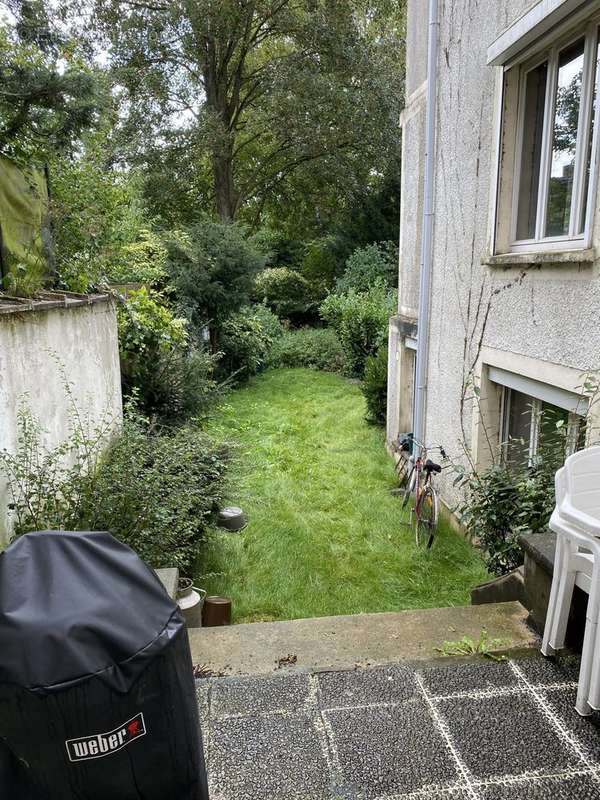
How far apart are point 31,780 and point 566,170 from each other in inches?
178

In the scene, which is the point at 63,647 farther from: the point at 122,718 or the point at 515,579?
the point at 515,579

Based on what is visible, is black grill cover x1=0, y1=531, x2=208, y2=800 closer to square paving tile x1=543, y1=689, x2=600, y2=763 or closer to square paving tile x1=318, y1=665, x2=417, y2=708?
square paving tile x1=318, y1=665, x2=417, y2=708

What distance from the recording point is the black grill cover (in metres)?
1.24

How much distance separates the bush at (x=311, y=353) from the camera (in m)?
16.5

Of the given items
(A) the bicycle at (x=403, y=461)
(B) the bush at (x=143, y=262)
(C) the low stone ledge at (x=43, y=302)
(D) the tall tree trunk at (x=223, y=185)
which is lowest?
(A) the bicycle at (x=403, y=461)

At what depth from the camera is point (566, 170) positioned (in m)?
4.16

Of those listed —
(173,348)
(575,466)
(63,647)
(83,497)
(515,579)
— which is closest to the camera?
(63,647)

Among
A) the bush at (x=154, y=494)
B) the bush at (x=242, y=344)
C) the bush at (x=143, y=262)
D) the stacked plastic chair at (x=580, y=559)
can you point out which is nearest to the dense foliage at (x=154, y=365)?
the bush at (x=143, y=262)

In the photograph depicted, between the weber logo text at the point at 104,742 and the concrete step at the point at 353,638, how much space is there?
1476 mm

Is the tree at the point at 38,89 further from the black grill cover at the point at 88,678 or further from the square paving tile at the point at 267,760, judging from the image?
the square paving tile at the point at 267,760

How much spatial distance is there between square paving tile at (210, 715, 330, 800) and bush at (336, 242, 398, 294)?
15.6 metres

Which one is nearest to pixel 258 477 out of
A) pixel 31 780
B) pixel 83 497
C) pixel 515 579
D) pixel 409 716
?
pixel 83 497

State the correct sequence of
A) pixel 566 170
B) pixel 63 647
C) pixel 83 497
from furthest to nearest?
1. pixel 566 170
2. pixel 83 497
3. pixel 63 647

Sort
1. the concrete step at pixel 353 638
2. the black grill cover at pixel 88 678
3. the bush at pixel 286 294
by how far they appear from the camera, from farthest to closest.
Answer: the bush at pixel 286 294 < the concrete step at pixel 353 638 < the black grill cover at pixel 88 678
